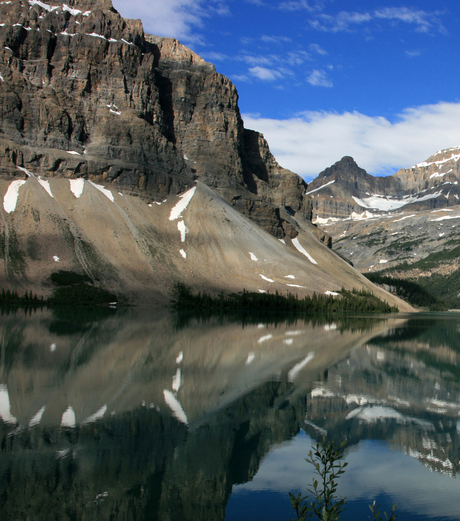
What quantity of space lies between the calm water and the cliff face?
10876 cm

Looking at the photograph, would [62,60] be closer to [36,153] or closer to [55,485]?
[36,153]

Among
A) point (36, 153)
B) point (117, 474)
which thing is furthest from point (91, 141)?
point (117, 474)

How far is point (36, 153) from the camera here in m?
133

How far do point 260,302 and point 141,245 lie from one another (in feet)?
102

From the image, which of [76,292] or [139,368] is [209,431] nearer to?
[139,368]

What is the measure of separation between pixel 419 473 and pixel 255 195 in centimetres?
16196

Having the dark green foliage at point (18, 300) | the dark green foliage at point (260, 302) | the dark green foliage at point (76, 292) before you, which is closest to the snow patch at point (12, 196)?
the dark green foliage at point (76, 292)

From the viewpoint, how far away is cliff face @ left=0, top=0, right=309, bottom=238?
138 meters

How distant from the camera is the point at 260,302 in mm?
115625

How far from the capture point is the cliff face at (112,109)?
138 m

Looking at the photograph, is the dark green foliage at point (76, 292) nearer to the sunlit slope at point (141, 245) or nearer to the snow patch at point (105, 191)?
the sunlit slope at point (141, 245)

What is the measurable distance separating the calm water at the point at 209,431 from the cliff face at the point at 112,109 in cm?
10876

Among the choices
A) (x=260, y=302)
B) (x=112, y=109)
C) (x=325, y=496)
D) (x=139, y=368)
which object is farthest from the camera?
(x=112, y=109)

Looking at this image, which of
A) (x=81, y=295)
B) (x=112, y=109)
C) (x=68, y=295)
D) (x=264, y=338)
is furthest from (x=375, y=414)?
(x=112, y=109)
